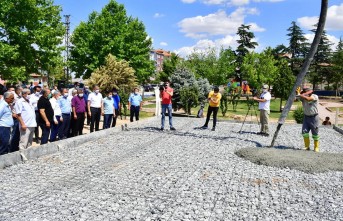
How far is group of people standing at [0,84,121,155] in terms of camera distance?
7.91 metres

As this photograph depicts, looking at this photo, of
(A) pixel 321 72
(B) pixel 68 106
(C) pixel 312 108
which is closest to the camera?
(C) pixel 312 108

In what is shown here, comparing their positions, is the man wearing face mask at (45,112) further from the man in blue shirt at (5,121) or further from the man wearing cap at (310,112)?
the man wearing cap at (310,112)

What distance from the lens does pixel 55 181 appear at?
6625mm

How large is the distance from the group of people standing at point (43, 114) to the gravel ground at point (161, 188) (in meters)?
0.86

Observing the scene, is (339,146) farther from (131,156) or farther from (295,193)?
(131,156)

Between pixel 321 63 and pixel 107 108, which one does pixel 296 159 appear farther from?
pixel 321 63

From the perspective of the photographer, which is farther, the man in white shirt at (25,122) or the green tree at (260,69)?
the green tree at (260,69)

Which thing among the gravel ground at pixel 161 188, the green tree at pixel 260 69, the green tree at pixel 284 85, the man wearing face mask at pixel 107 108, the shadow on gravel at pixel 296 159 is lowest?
the gravel ground at pixel 161 188

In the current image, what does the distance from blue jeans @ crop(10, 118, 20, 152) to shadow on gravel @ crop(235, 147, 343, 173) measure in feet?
19.0

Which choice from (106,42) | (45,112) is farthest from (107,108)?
(106,42)

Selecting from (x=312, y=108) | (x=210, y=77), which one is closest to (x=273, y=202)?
(x=312, y=108)

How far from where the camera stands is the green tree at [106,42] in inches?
1443

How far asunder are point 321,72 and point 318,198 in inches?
2464

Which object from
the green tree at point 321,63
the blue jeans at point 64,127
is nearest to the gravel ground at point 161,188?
the blue jeans at point 64,127
